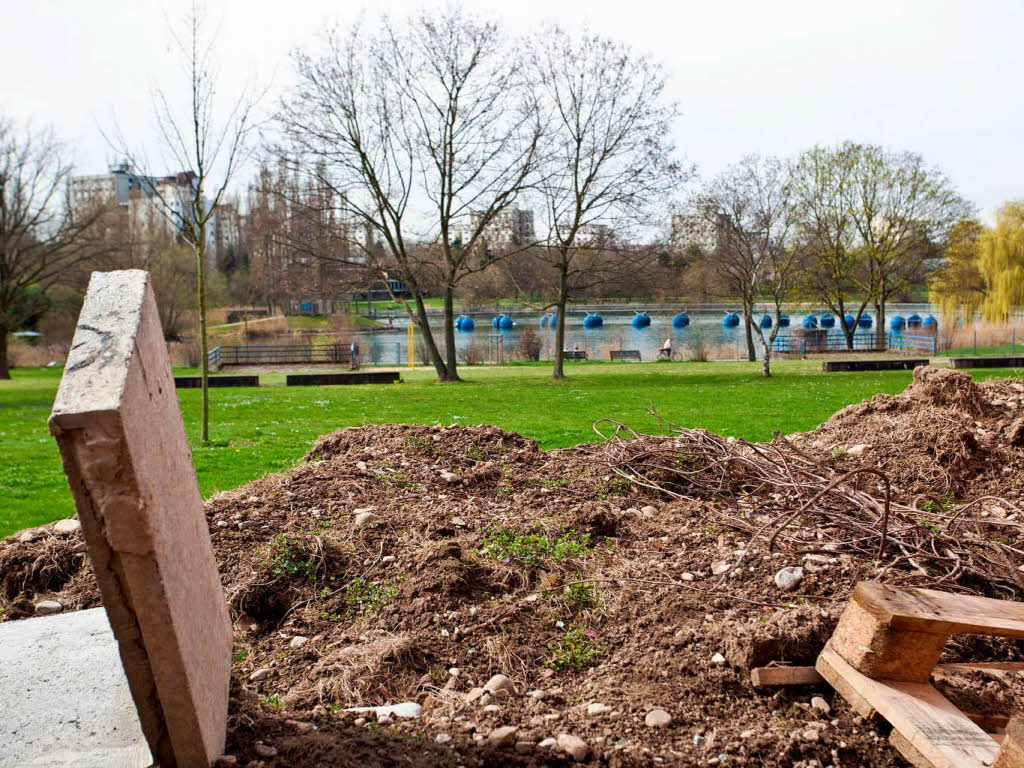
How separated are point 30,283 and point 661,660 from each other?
35687 mm

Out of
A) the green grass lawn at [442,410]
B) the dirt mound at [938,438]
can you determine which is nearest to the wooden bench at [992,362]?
the green grass lawn at [442,410]

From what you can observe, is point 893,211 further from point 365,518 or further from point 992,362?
point 365,518

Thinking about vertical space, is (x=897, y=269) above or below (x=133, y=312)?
above

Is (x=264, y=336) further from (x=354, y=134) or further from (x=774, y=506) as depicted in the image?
(x=774, y=506)

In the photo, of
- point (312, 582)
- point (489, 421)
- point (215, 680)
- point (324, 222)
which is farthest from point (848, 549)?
point (324, 222)

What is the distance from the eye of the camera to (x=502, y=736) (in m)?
2.70

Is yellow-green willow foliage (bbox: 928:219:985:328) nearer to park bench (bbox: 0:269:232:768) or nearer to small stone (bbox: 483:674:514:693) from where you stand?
small stone (bbox: 483:674:514:693)

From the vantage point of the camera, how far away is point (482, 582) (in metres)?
4.11

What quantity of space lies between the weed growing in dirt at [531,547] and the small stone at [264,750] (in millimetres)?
1896

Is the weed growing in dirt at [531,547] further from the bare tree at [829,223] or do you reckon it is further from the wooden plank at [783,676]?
the bare tree at [829,223]

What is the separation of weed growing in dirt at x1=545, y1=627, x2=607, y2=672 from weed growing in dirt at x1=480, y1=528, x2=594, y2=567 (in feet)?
2.40

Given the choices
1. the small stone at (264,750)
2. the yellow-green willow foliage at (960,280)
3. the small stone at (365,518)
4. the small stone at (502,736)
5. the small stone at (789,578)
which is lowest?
the small stone at (502,736)

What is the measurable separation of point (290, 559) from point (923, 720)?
3.16 metres

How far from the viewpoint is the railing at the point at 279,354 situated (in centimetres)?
3897
